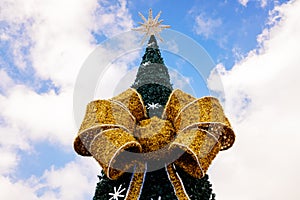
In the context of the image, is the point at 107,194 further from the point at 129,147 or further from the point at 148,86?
the point at 148,86

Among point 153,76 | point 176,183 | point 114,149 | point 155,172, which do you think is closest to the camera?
point 114,149

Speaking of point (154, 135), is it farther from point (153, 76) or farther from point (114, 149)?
point (153, 76)

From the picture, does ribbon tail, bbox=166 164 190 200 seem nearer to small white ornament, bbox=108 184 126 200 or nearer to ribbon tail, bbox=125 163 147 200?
ribbon tail, bbox=125 163 147 200

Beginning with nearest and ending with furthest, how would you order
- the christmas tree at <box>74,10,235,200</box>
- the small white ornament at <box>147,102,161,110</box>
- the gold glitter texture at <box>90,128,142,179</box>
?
the gold glitter texture at <box>90,128,142,179</box>
the christmas tree at <box>74,10,235,200</box>
the small white ornament at <box>147,102,161,110</box>

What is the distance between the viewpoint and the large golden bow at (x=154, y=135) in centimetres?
416

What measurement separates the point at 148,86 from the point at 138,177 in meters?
1.32

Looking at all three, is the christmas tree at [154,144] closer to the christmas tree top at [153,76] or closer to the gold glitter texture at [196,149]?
the gold glitter texture at [196,149]

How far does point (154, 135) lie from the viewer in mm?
4352

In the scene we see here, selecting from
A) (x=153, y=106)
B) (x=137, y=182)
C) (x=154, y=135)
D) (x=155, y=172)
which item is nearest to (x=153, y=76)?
(x=153, y=106)

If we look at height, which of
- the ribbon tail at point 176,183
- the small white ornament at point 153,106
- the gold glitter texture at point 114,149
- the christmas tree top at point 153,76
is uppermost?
the christmas tree top at point 153,76

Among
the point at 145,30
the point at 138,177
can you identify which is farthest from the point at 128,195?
the point at 145,30

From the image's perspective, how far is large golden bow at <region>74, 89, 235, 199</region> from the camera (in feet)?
13.6

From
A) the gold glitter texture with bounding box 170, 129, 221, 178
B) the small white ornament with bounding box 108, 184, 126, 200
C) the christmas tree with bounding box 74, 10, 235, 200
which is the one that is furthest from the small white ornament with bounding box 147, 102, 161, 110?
the small white ornament with bounding box 108, 184, 126, 200

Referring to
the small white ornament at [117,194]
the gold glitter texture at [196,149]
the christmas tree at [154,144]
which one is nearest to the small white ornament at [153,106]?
the christmas tree at [154,144]
